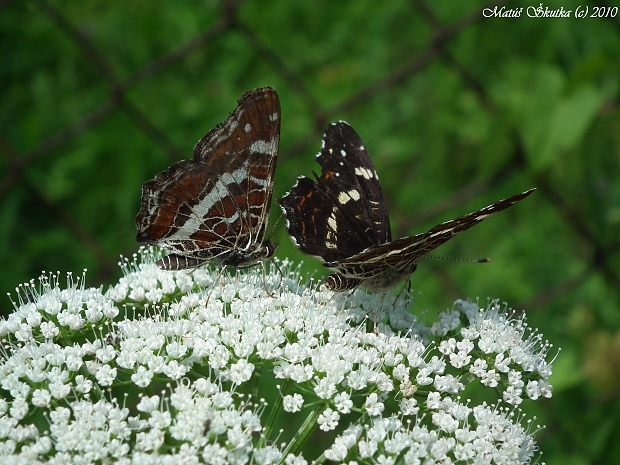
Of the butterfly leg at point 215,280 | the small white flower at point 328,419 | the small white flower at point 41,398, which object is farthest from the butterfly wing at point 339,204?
the small white flower at point 41,398

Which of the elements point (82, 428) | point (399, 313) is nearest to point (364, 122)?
point (399, 313)

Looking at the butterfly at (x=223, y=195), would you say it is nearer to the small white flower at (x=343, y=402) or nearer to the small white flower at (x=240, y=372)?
the small white flower at (x=240, y=372)

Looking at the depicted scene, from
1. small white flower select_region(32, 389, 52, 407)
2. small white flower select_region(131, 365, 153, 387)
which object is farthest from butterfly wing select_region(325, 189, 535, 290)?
small white flower select_region(32, 389, 52, 407)

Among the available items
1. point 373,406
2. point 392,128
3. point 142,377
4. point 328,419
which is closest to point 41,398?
point 142,377

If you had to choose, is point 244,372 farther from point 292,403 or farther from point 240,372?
point 292,403

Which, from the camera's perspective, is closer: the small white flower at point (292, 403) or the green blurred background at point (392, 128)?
the small white flower at point (292, 403)

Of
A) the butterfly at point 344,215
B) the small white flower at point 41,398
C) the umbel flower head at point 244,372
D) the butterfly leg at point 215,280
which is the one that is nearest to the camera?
the umbel flower head at point 244,372
